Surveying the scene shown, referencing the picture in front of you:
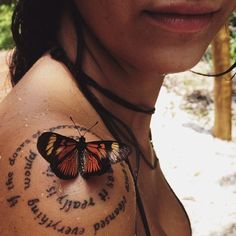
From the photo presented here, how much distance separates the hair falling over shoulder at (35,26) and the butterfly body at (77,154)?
1.69 feet

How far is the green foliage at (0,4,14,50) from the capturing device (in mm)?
7865

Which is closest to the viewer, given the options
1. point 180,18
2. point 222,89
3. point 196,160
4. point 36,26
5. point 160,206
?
point 180,18

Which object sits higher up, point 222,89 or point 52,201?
point 52,201

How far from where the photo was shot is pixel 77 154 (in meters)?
0.84

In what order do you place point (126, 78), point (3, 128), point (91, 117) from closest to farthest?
point (3, 128) → point (91, 117) → point (126, 78)

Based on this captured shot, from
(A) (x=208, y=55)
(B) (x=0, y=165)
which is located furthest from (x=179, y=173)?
(B) (x=0, y=165)

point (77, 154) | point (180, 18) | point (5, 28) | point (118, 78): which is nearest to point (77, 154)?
point (77, 154)

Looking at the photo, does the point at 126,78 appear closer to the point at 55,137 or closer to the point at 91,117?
the point at 91,117

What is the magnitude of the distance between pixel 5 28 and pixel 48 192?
8366mm

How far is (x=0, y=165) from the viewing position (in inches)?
34.3

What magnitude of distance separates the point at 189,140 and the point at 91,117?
11.3 ft

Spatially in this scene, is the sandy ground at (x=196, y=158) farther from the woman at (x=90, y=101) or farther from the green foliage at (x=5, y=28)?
the green foliage at (x=5, y=28)

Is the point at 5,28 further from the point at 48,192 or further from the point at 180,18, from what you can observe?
the point at 48,192

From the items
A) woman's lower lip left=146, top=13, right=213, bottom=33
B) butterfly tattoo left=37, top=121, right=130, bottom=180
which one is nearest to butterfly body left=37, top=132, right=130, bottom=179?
butterfly tattoo left=37, top=121, right=130, bottom=180
